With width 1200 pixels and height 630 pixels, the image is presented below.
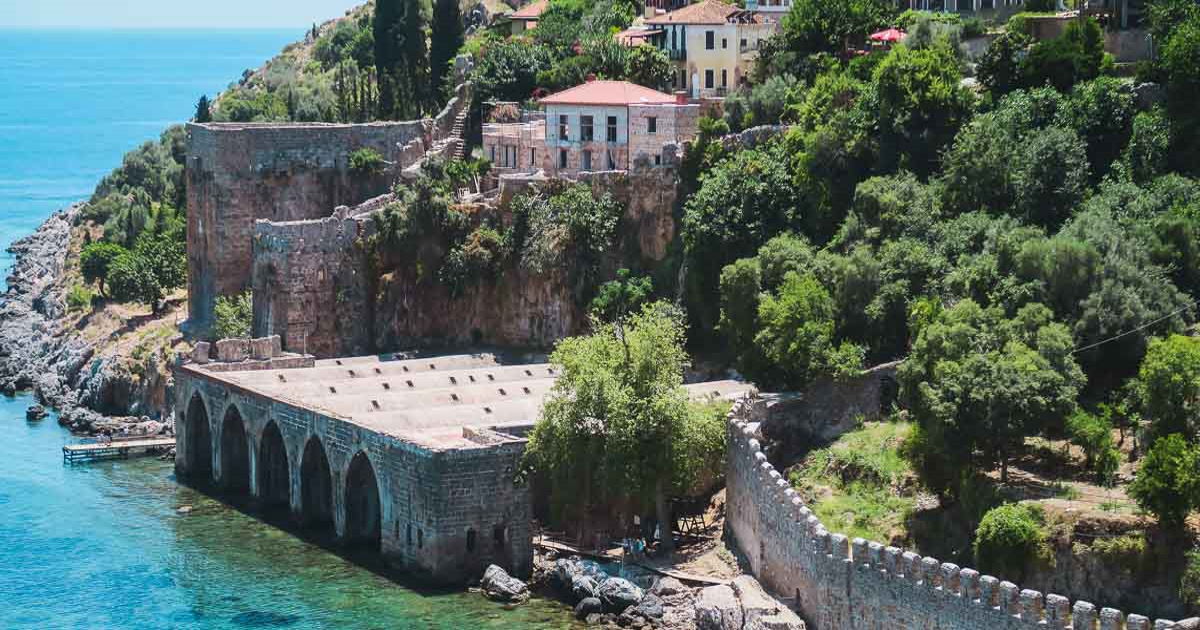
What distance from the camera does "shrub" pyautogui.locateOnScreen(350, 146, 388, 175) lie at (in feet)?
310

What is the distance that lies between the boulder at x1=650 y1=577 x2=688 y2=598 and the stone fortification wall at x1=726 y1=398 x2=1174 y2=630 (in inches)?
81.7

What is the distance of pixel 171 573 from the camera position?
223 ft

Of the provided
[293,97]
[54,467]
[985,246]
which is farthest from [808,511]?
[293,97]

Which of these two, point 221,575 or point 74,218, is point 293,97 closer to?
point 74,218

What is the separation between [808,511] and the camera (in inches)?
2203

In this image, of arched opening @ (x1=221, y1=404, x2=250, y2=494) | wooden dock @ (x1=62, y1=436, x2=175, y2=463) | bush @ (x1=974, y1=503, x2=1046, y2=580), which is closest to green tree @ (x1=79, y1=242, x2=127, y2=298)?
wooden dock @ (x1=62, y1=436, x2=175, y2=463)

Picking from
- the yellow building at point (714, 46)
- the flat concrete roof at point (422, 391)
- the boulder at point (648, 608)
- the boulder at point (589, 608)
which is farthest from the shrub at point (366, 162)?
the boulder at point (648, 608)

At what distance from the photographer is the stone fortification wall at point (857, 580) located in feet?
157

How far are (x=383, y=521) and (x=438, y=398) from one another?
22.3 feet

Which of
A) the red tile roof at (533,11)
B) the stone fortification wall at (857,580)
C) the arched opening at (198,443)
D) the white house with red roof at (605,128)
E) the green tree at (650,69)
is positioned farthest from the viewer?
the red tile roof at (533,11)

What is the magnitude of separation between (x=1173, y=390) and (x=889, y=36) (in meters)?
34.5

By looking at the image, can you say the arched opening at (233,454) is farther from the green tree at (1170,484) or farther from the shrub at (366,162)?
the green tree at (1170,484)

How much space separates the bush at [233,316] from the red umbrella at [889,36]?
26.9m

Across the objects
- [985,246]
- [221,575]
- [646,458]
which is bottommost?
[221,575]
